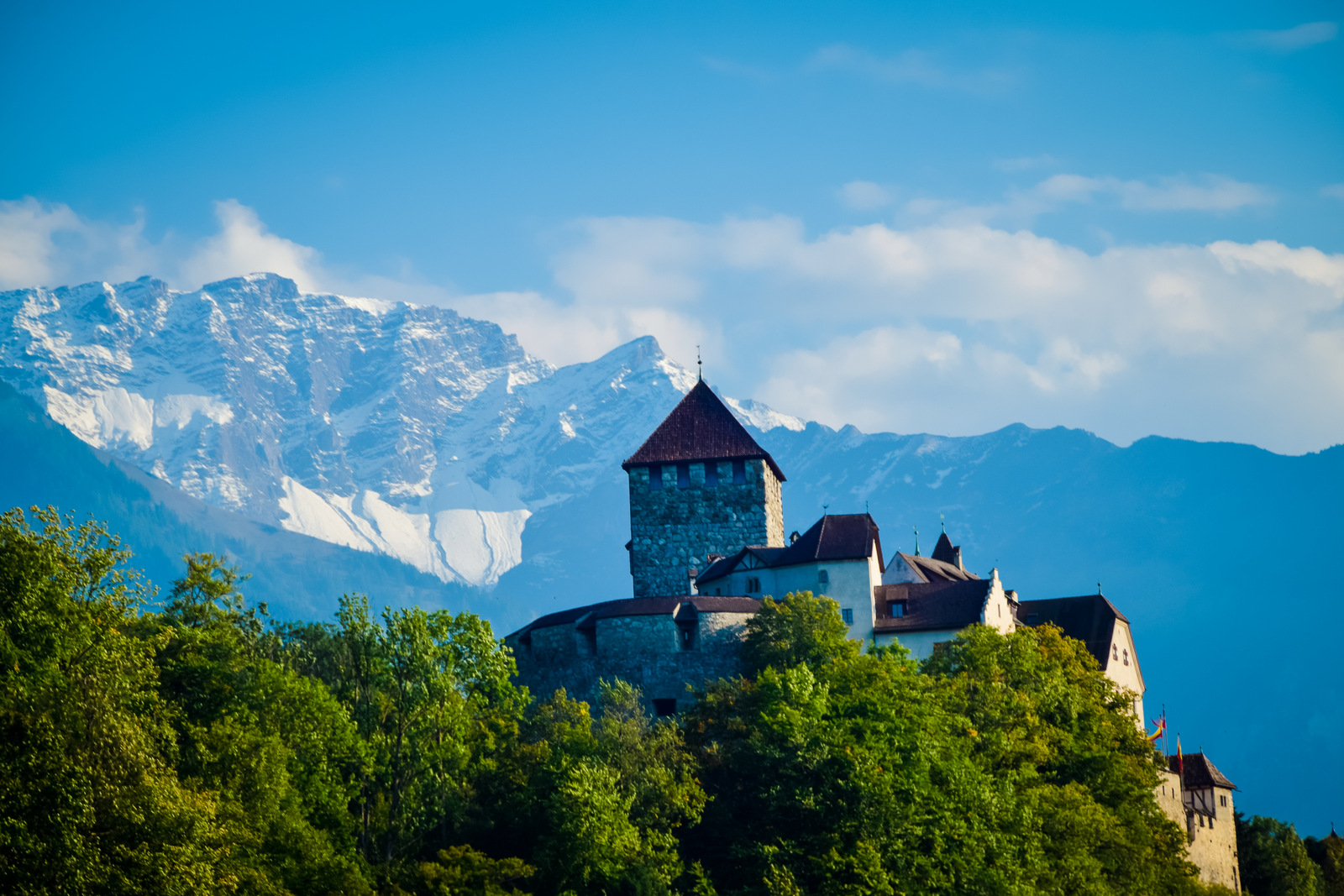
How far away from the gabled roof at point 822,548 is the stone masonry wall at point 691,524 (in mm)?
1859

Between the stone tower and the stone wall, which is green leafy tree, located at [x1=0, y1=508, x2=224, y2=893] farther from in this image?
the stone wall

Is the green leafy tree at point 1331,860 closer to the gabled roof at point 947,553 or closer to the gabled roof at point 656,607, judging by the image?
the gabled roof at point 947,553

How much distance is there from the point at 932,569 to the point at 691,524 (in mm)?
18448

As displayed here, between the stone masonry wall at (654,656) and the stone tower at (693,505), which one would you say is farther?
the stone tower at (693,505)

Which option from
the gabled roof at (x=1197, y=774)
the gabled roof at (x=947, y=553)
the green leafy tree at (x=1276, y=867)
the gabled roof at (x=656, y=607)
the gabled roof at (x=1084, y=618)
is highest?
the gabled roof at (x=947, y=553)

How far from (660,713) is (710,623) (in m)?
5.07

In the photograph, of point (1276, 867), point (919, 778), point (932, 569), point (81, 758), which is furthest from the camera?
point (1276, 867)

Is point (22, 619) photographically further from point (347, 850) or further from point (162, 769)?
point (347, 850)

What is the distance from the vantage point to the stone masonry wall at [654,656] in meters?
78.2

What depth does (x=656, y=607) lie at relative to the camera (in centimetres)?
7900

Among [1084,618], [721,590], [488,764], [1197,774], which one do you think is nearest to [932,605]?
[721,590]

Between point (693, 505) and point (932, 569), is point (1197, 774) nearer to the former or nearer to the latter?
point (932, 569)

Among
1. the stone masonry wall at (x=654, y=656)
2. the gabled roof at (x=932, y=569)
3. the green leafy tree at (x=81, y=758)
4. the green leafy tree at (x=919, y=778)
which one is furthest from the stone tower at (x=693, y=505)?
the green leafy tree at (x=81, y=758)

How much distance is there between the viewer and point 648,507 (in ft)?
299
